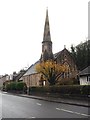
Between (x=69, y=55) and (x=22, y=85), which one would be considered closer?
(x=22, y=85)

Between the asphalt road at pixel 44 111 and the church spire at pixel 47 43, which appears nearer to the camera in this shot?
the asphalt road at pixel 44 111

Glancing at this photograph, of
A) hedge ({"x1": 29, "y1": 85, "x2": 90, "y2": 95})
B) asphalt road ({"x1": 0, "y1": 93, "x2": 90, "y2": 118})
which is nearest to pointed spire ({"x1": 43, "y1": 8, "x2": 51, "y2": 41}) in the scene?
hedge ({"x1": 29, "y1": 85, "x2": 90, "y2": 95})

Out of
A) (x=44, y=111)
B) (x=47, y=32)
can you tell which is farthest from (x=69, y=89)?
(x=47, y=32)

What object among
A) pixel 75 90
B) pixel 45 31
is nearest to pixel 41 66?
pixel 45 31

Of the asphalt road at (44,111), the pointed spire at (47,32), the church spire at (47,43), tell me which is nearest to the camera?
the asphalt road at (44,111)

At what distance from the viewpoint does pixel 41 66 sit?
6588 centimetres

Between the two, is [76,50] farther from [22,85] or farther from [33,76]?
[22,85]

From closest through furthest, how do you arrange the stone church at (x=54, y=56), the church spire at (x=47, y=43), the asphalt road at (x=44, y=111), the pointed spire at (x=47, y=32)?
the asphalt road at (x=44, y=111)
the stone church at (x=54, y=56)
the church spire at (x=47, y=43)
the pointed spire at (x=47, y=32)

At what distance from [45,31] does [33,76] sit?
15168 millimetres

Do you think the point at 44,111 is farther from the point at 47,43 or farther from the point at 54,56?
the point at 47,43

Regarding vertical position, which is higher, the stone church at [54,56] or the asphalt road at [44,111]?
the stone church at [54,56]

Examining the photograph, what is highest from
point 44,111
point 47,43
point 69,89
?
point 47,43

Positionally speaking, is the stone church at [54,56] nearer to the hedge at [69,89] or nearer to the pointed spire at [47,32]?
the pointed spire at [47,32]

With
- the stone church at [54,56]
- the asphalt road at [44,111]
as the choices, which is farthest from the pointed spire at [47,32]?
the asphalt road at [44,111]
